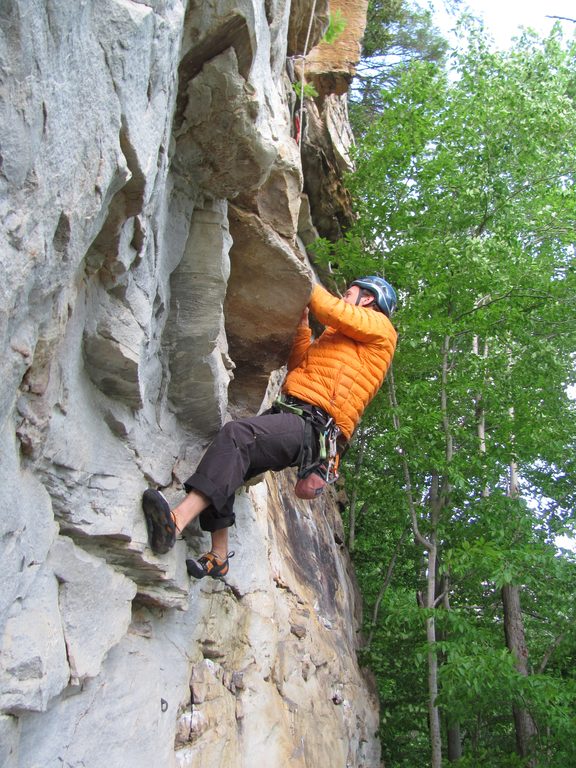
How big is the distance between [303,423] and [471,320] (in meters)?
4.43

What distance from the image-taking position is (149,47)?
3.02 meters

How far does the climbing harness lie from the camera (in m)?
4.77

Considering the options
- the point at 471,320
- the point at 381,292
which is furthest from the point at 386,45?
the point at 381,292

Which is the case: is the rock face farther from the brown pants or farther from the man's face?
the man's face

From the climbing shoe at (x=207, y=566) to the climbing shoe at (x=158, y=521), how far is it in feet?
1.27

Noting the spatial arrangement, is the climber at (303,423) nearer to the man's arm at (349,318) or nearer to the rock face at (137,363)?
the man's arm at (349,318)

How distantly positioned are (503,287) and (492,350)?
1.49 metres

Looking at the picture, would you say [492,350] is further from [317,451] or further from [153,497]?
[153,497]

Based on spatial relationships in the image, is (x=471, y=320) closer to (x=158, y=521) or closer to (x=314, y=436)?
(x=314, y=436)

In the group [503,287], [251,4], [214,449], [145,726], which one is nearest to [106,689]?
[145,726]

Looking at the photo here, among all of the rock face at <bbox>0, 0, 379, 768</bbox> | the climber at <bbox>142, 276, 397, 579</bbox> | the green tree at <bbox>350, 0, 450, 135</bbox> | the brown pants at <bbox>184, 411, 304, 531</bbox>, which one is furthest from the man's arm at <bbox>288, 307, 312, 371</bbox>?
the green tree at <bbox>350, 0, 450, 135</bbox>

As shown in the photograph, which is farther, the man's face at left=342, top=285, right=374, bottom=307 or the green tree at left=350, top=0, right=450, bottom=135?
the green tree at left=350, top=0, right=450, bottom=135

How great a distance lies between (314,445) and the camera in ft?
15.8

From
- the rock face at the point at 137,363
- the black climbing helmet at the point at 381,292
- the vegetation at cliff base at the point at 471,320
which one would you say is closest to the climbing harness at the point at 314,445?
the rock face at the point at 137,363
